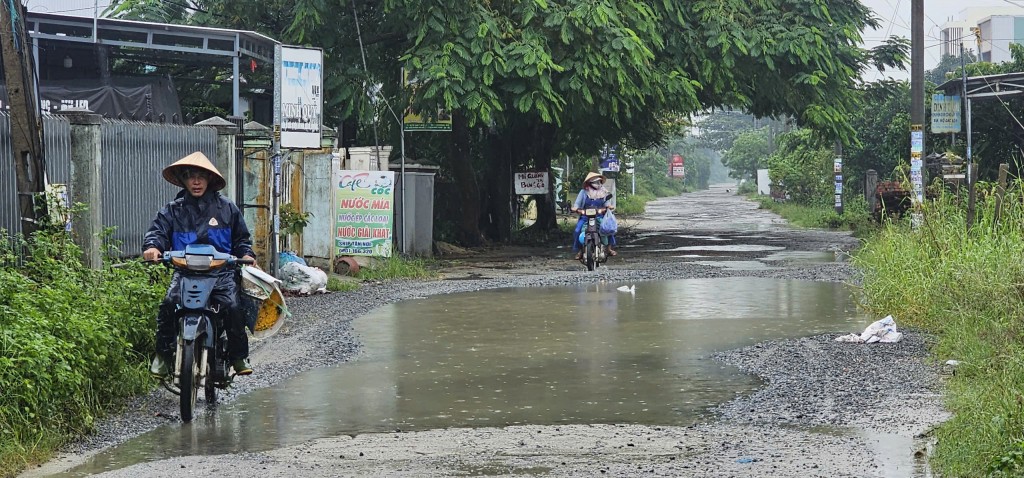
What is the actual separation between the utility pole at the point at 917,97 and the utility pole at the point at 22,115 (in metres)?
15.4

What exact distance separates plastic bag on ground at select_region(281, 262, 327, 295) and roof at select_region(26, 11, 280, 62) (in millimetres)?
6195

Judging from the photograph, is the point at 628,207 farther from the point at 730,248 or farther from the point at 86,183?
the point at 86,183

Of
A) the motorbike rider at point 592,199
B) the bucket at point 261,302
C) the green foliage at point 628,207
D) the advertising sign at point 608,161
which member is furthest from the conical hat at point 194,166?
the green foliage at point 628,207

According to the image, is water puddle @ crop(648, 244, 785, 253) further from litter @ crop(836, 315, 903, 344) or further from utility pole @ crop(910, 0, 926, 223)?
litter @ crop(836, 315, 903, 344)

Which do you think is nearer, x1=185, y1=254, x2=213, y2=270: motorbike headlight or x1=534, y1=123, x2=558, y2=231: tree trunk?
x1=185, y1=254, x2=213, y2=270: motorbike headlight

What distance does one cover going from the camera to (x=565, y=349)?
10875 millimetres

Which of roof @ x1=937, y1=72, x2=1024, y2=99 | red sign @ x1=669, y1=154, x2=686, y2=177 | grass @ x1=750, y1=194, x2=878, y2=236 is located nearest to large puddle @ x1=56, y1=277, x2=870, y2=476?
roof @ x1=937, y1=72, x2=1024, y2=99

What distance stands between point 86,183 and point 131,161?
1.84 m

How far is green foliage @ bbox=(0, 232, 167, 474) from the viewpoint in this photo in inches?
266

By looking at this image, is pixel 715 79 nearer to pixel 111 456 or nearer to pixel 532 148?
pixel 532 148

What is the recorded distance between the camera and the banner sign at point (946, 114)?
2817 cm

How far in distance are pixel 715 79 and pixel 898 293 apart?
1266 cm

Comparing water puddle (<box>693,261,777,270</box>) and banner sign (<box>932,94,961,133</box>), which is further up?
banner sign (<box>932,94,961,133</box>)

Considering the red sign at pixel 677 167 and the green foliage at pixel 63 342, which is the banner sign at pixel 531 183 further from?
the red sign at pixel 677 167
